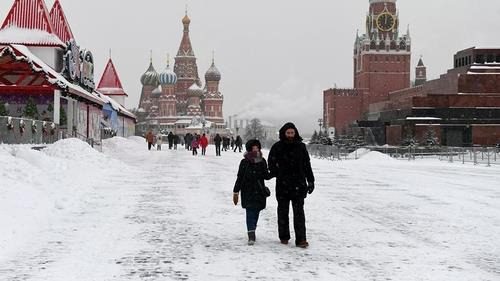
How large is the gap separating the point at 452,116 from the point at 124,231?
5833 centimetres

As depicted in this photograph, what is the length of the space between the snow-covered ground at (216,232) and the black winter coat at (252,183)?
1.79ft

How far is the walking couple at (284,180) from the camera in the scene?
8.34 metres

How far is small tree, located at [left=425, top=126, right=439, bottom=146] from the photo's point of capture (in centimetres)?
5550

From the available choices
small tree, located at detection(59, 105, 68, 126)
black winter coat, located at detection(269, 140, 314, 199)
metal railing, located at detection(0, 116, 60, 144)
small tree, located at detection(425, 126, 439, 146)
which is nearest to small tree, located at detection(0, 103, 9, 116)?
metal railing, located at detection(0, 116, 60, 144)

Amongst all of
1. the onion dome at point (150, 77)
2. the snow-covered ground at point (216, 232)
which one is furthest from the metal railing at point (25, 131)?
the onion dome at point (150, 77)

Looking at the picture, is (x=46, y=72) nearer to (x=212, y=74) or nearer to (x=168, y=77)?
(x=168, y=77)

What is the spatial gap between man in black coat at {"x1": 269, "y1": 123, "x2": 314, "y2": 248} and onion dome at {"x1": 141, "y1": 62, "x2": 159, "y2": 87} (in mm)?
135155

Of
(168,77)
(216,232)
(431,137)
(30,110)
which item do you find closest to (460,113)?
(431,137)

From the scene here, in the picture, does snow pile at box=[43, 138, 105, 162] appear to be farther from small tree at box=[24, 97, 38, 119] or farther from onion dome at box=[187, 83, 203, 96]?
onion dome at box=[187, 83, 203, 96]

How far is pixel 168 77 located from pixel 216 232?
391ft

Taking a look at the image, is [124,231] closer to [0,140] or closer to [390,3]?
[0,140]

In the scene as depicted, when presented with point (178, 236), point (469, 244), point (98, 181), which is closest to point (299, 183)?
point (178, 236)

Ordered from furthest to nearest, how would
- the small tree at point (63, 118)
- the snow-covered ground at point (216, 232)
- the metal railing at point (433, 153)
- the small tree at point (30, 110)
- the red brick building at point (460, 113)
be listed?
the red brick building at point (460, 113)
the metal railing at point (433, 153)
the small tree at point (63, 118)
the small tree at point (30, 110)
the snow-covered ground at point (216, 232)

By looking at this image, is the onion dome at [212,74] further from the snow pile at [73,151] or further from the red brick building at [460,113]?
the snow pile at [73,151]
